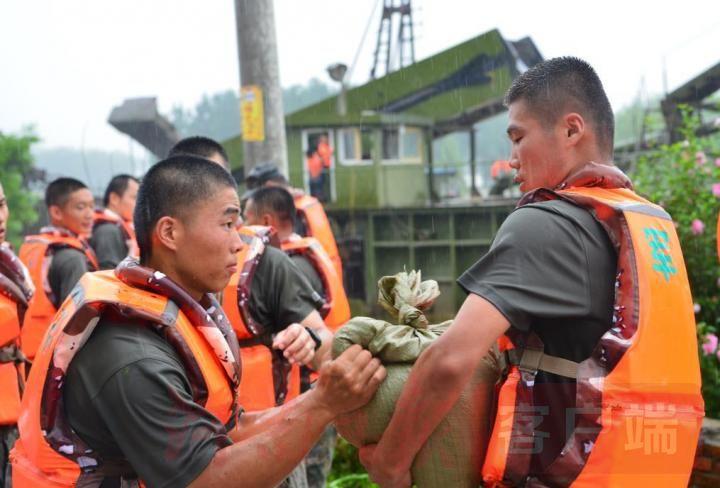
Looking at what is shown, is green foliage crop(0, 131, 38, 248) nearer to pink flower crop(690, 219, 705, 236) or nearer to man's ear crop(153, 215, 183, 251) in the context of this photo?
pink flower crop(690, 219, 705, 236)

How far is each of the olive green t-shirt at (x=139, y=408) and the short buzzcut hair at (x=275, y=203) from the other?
2.75 metres

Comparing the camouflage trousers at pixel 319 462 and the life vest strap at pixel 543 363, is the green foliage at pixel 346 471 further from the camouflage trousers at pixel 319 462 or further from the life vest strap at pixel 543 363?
the life vest strap at pixel 543 363

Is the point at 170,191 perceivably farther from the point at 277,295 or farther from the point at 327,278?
the point at 327,278

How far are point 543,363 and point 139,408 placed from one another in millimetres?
1087

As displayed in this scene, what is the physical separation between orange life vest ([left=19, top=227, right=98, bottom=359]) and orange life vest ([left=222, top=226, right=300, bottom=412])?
1881mm

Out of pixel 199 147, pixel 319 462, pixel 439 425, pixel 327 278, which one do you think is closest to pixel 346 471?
pixel 319 462

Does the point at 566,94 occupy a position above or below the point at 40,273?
above

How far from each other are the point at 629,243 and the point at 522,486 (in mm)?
710

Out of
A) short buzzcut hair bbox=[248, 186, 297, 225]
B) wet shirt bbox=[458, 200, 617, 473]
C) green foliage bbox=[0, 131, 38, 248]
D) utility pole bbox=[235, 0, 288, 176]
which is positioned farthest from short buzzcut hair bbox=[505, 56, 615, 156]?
green foliage bbox=[0, 131, 38, 248]

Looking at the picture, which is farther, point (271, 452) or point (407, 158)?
point (407, 158)

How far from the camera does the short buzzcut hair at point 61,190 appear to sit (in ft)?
21.0

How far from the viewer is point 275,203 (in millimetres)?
4980

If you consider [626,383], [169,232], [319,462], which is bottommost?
[319,462]

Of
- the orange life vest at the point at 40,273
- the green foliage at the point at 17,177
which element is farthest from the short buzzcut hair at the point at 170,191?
the green foliage at the point at 17,177
